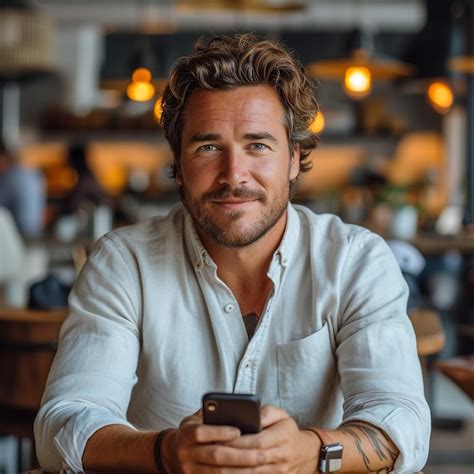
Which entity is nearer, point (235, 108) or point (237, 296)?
point (235, 108)

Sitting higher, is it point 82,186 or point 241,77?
point 82,186

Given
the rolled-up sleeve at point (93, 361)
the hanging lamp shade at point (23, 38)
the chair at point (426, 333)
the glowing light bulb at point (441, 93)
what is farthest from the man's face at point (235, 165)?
the hanging lamp shade at point (23, 38)

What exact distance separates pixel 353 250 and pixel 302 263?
12 cm

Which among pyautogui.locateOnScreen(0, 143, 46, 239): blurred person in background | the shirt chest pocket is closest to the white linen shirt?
the shirt chest pocket

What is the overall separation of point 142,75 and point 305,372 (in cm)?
527

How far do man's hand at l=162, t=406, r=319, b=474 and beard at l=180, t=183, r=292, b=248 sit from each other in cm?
55

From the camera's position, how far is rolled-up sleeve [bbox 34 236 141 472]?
1932 mm

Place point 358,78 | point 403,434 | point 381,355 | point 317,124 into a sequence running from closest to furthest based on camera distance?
point 403,434, point 381,355, point 358,78, point 317,124

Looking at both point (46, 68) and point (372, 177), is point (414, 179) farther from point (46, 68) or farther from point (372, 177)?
point (46, 68)

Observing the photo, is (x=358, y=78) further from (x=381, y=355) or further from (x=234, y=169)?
(x=381, y=355)

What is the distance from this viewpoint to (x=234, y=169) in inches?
83.3

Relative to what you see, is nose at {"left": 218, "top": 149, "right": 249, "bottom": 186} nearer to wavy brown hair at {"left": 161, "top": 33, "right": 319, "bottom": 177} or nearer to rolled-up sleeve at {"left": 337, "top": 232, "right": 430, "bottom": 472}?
wavy brown hair at {"left": 161, "top": 33, "right": 319, "bottom": 177}

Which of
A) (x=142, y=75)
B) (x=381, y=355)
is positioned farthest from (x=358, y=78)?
(x=381, y=355)

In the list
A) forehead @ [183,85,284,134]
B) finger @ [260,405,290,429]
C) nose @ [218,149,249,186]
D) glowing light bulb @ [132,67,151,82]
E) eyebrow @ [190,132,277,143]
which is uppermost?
glowing light bulb @ [132,67,151,82]
